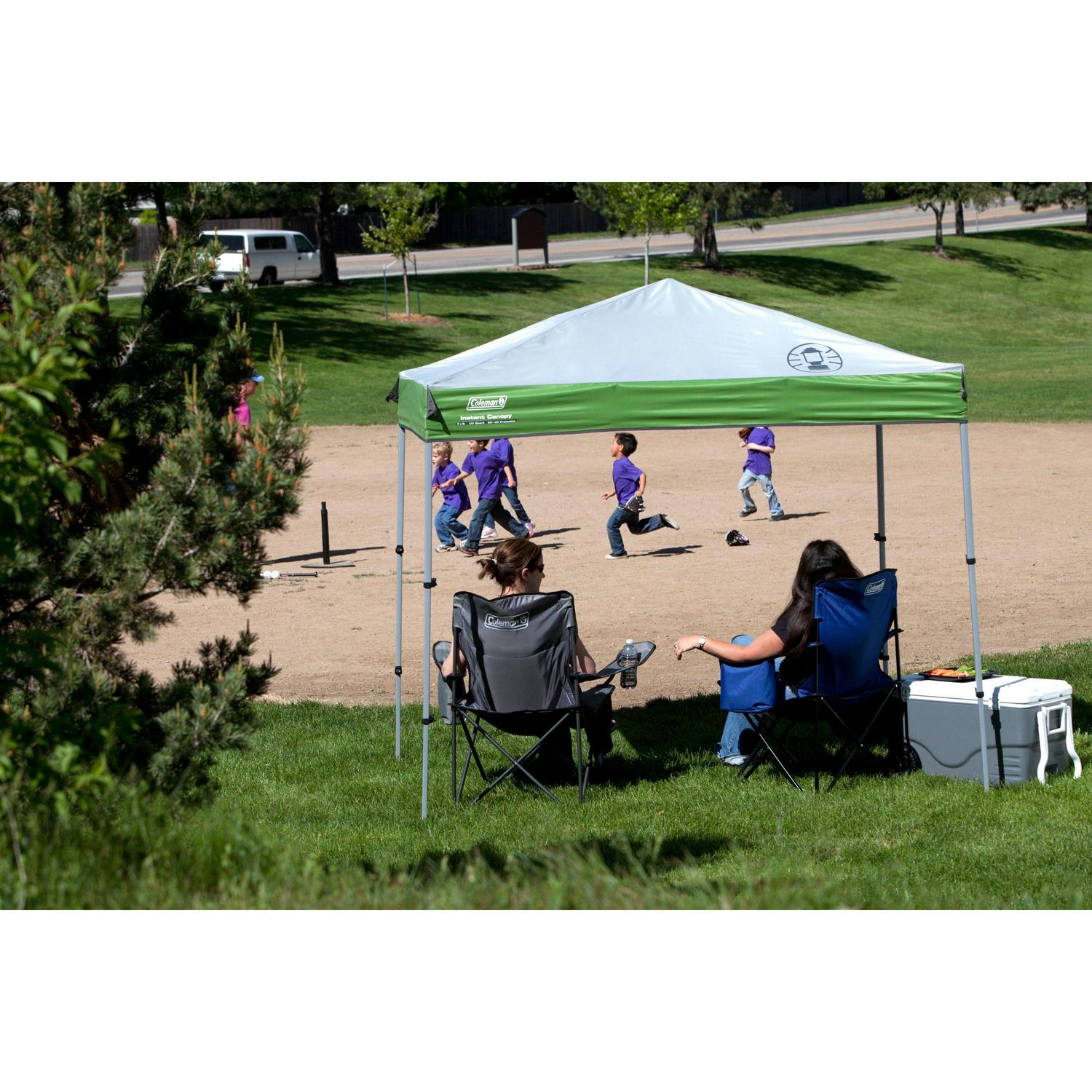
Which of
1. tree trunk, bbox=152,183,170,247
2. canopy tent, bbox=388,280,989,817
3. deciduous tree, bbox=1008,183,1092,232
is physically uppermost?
deciduous tree, bbox=1008,183,1092,232

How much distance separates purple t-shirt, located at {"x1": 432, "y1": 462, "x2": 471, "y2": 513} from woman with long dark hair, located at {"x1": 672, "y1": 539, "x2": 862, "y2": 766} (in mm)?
8335

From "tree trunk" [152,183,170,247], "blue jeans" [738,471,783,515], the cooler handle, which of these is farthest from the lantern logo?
"blue jeans" [738,471,783,515]

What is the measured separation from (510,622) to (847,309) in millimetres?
42873

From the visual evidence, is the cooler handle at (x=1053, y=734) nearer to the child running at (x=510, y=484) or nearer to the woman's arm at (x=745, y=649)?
the woman's arm at (x=745, y=649)

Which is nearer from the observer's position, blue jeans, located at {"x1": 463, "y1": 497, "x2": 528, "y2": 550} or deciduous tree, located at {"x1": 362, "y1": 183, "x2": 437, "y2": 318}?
blue jeans, located at {"x1": 463, "y1": 497, "x2": 528, "y2": 550}

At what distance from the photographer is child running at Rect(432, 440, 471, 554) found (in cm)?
1636

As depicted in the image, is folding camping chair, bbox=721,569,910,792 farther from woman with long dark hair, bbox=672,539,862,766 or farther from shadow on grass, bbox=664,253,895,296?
shadow on grass, bbox=664,253,895,296

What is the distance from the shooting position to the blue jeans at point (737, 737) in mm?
8758

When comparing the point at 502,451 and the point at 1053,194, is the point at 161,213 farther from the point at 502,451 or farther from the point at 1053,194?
the point at 1053,194

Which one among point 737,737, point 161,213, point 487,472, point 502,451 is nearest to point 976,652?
point 737,737

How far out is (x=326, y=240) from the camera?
47.0 metres

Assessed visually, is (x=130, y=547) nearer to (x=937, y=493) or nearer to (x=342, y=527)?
(x=342, y=527)

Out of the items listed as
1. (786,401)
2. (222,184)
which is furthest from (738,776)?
(222,184)

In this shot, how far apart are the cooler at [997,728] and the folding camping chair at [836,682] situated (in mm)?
145
